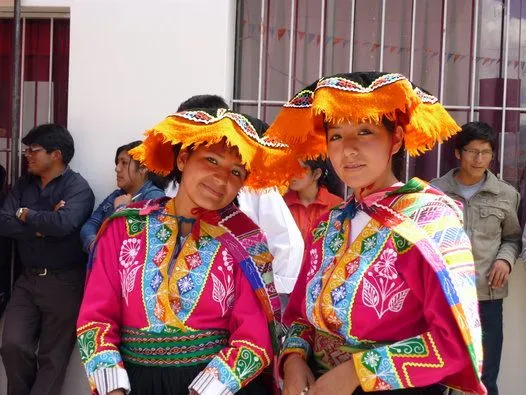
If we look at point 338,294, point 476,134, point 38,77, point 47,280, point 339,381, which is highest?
point 38,77

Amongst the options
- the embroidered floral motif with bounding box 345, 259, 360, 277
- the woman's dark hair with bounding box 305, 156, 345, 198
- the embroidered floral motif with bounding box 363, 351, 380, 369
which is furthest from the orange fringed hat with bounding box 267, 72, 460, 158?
the woman's dark hair with bounding box 305, 156, 345, 198

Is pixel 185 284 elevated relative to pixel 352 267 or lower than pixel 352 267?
lower

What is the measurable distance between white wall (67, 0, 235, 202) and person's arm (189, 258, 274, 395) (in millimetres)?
2278

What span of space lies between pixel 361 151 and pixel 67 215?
263cm

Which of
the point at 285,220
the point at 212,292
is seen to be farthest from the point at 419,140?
the point at 285,220

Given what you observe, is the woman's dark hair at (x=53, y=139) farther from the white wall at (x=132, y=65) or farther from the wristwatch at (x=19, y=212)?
the wristwatch at (x=19, y=212)

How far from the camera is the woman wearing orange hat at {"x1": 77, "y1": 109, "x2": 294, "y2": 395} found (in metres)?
2.33

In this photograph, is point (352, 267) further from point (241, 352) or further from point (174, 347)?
point (174, 347)

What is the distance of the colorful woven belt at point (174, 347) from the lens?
7.73ft

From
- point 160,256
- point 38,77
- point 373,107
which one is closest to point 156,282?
point 160,256

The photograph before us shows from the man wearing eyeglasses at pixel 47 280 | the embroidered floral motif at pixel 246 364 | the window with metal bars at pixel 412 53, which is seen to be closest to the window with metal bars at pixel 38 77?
the man wearing eyeglasses at pixel 47 280

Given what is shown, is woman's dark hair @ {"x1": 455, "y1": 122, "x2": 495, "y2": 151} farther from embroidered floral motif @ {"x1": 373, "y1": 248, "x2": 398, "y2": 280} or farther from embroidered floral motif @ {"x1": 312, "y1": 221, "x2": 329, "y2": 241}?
embroidered floral motif @ {"x1": 373, "y1": 248, "x2": 398, "y2": 280}

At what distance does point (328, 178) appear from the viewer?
173 inches

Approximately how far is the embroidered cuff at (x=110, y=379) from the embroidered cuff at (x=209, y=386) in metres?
0.22
